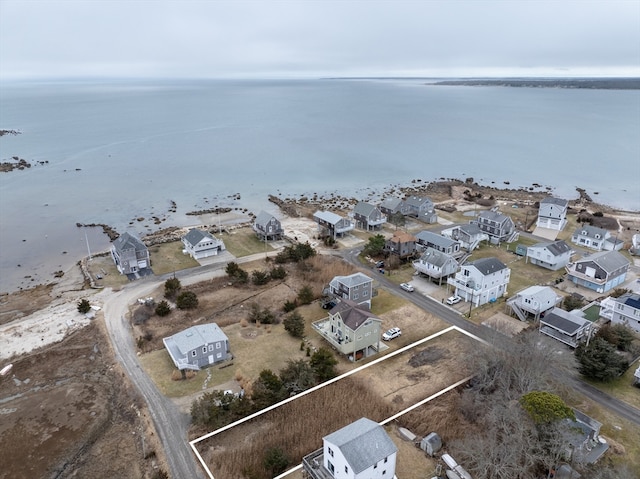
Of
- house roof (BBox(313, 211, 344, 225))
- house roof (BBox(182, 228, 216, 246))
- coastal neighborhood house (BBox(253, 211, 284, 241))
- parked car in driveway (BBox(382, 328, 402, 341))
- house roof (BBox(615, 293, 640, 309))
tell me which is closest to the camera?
parked car in driveway (BBox(382, 328, 402, 341))

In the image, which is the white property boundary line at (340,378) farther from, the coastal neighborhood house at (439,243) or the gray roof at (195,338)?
the coastal neighborhood house at (439,243)

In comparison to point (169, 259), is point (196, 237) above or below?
above

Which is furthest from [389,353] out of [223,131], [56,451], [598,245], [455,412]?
[223,131]

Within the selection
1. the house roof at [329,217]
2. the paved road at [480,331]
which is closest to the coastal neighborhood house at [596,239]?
the paved road at [480,331]

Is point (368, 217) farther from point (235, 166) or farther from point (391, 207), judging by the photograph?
point (235, 166)

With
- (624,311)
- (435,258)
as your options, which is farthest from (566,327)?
(435,258)

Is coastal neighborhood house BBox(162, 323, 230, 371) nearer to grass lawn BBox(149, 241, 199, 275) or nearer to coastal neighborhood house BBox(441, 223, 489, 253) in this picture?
grass lawn BBox(149, 241, 199, 275)

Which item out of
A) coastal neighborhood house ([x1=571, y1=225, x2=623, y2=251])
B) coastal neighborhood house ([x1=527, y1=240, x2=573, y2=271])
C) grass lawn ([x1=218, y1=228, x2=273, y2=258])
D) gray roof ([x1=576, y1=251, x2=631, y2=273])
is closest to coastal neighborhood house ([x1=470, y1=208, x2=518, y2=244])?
coastal neighborhood house ([x1=527, y1=240, x2=573, y2=271])

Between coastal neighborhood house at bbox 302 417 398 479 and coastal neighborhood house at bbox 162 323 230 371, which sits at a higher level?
coastal neighborhood house at bbox 302 417 398 479
